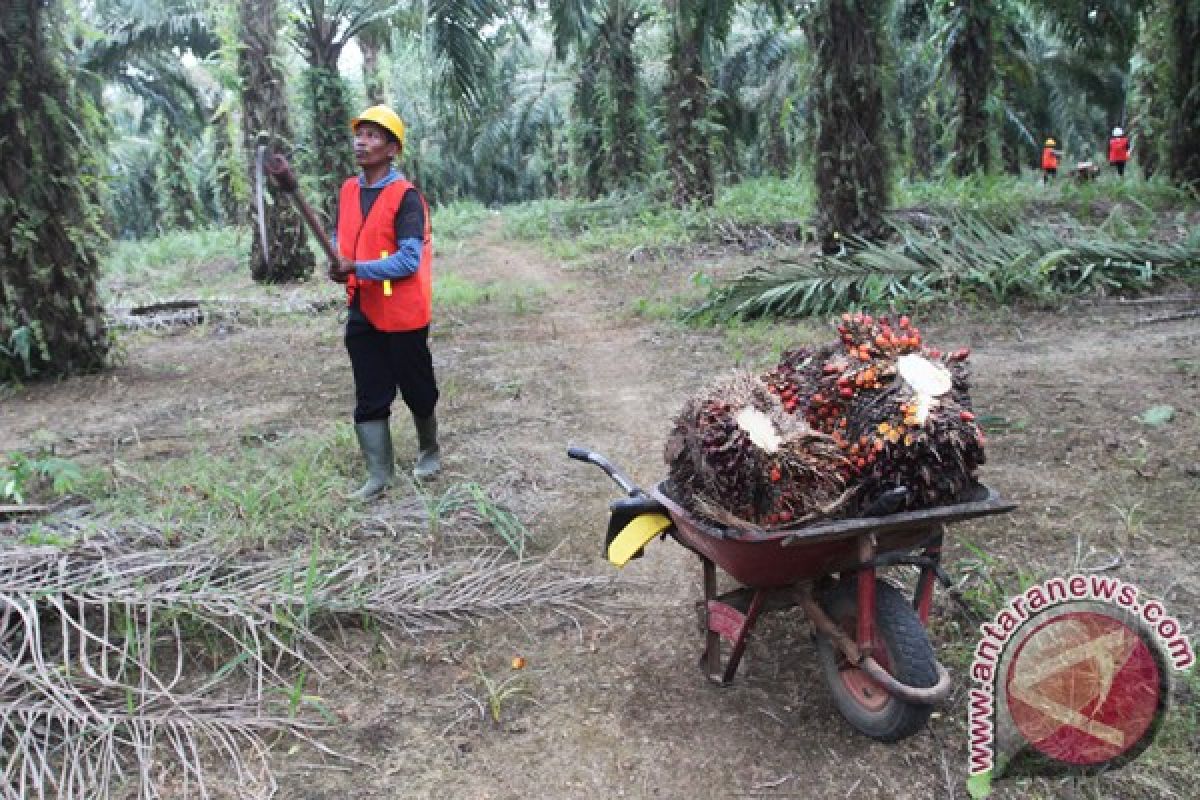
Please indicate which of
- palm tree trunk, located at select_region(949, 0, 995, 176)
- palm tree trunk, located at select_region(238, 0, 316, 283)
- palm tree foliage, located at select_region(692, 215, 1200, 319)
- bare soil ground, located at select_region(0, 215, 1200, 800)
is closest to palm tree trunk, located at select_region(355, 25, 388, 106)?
palm tree trunk, located at select_region(238, 0, 316, 283)

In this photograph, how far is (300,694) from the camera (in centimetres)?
273

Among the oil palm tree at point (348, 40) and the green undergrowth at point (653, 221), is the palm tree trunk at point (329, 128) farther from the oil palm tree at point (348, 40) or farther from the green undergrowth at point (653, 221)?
the green undergrowth at point (653, 221)

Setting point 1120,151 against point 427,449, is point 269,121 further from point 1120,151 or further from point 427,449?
point 1120,151

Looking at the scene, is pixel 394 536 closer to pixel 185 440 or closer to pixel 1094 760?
pixel 185 440

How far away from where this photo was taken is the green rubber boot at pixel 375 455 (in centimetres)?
419

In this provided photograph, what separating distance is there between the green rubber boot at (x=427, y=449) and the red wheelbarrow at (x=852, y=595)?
74.4 inches

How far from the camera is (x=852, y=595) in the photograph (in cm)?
250

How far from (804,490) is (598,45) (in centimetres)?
1613

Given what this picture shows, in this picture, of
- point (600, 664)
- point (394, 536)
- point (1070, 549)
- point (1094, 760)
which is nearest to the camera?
point (1094, 760)

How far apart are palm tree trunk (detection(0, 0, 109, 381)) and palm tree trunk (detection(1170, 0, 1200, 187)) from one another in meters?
10.5

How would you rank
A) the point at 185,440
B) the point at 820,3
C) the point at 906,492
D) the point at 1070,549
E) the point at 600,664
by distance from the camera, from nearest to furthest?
the point at 906,492
the point at 600,664
the point at 1070,549
the point at 185,440
the point at 820,3

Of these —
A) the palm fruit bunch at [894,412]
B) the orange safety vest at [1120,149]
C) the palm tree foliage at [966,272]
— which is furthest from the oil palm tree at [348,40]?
the orange safety vest at [1120,149]

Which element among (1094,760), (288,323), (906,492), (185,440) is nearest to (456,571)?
(906,492)

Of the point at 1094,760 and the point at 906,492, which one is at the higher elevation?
the point at 906,492
